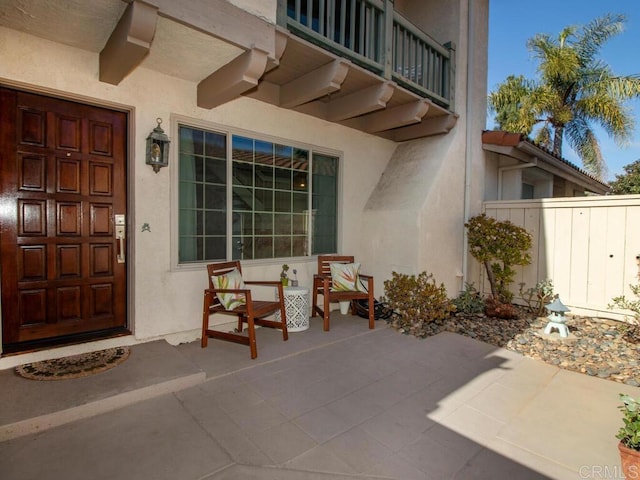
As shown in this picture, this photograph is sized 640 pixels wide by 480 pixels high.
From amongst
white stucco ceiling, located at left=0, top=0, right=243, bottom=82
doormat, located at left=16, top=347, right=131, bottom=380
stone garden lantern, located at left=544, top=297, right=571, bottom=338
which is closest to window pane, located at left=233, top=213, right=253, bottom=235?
white stucco ceiling, located at left=0, top=0, right=243, bottom=82

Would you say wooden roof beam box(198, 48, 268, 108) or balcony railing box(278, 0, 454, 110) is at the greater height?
balcony railing box(278, 0, 454, 110)

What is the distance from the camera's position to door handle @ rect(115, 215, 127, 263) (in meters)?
3.29

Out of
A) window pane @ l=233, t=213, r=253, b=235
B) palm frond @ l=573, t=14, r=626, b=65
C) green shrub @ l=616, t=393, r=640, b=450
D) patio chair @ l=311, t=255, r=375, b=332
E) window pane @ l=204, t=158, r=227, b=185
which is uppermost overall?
palm frond @ l=573, t=14, r=626, b=65

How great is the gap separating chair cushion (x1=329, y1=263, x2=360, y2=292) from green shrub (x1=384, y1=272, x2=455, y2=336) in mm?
654

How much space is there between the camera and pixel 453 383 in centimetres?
292

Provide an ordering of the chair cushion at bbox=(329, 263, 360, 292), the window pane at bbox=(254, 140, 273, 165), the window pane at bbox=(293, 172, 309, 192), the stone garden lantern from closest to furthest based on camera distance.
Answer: the stone garden lantern < the window pane at bbox=(254, 140, 273, 165) < the chair cushion at bbox=(329, 263, 360, 292) < the window pane at bbox=(293, 172, 309, 192)

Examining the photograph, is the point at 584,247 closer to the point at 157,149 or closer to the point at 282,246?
the point at 282,246

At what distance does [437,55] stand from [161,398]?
18.4 ft

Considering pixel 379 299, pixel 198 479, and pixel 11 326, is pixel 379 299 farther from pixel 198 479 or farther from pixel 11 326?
pixel 11 326

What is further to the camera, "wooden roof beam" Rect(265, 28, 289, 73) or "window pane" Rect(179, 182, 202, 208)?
"window pane" Rect(179, 182, 202, 208)

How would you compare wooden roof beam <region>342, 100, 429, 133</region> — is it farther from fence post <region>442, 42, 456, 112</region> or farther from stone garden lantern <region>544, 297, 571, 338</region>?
stone garden lantern <region>544, 297, 571, 338</region>

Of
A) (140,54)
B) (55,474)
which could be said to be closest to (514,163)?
(140,54)

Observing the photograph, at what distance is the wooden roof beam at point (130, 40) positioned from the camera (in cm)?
229
